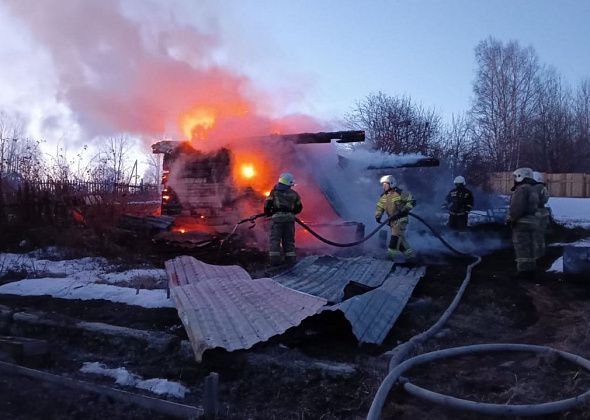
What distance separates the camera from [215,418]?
138 inches

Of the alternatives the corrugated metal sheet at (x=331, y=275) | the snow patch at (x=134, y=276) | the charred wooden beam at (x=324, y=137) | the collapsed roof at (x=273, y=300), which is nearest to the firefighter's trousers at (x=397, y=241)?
the corrugated metal sheet at (x=331, y=275)

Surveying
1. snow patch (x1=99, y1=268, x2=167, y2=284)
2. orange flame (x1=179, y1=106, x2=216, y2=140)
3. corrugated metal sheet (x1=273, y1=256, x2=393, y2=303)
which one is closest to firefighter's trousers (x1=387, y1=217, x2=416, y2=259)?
corrugated metal sheet (x1=273, y1=256, x2=393, y2=303)

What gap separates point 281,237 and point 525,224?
4.00 meters

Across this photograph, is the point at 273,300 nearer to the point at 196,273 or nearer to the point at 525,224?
the point at 196,273

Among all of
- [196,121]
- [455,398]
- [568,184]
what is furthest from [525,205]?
[568,184]

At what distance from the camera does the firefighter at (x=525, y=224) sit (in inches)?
330

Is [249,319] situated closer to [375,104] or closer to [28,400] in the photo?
[28,400]

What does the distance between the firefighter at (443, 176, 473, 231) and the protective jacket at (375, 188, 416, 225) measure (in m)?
3.88

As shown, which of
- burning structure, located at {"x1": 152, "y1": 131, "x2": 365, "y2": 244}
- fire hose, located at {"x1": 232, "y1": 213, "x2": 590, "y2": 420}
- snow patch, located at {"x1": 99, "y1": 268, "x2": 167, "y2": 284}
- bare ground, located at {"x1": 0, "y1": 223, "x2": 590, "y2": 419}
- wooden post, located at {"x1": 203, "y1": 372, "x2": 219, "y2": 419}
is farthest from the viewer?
burning structure, located at {"x1": 152, "y1": 131, "x2": 365, "y2": 244}

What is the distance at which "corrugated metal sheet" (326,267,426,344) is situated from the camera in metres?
5.01

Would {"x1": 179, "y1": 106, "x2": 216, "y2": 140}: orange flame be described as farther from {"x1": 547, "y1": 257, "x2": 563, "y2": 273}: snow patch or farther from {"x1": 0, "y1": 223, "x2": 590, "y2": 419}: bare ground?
{"x1": 547, "y1": 257, "x2": 563, "y2": 273}: snow patch

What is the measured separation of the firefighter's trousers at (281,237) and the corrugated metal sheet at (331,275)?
0.61m

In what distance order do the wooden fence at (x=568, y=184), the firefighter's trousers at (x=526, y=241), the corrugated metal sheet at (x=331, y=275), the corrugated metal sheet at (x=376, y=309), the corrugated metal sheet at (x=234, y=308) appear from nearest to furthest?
1. the corrugated metal sheet at (x=234, y=308)
2. the corrugated metal sheet at (x=376, y=309)
3. the corrugated metal sheet at (x=331, y=275)
4. the firefighter's trousers at (x=526, y=241)
5. the wooden fence at (x=568, y=184)

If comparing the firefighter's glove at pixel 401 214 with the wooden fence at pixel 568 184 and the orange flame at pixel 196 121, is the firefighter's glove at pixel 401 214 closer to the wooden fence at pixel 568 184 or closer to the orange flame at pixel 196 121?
the orange flame at pixel 196 121
